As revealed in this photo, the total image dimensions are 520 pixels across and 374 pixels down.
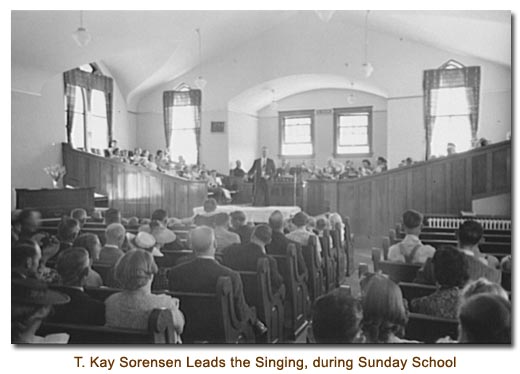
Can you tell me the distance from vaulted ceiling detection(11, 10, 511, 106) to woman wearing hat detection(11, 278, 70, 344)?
73.1 inches

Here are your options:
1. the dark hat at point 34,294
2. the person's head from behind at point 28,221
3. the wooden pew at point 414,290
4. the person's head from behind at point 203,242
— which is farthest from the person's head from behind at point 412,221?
the person's head from behind at point 28,221

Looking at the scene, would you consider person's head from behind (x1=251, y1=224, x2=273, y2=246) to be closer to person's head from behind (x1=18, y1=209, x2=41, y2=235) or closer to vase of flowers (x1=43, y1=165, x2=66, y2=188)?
person's head from behind (x1=18, y1=209, x2=41, y2=235)

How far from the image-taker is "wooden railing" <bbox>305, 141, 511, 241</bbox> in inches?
256

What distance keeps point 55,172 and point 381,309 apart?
7187 millimetres

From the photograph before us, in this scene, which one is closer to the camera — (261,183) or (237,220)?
(237,220)

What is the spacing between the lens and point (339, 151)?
15547 millimetres

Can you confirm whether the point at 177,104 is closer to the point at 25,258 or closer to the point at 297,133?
the point at 297,133

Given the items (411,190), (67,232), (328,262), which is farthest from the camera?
(411,190)

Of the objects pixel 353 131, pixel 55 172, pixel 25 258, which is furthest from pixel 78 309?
pixel 353 131

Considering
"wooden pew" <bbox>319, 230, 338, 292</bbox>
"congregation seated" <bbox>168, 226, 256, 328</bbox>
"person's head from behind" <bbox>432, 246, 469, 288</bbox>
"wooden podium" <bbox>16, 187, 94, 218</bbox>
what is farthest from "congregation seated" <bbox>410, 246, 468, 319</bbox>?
"wooden podium" <bbox>16, 187, 94, 218</bbox>

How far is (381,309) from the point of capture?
2.28 metres

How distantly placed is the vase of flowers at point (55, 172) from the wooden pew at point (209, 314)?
5455 millimetres

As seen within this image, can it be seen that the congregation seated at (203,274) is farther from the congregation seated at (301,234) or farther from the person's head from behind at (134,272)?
the congregation seated at (301,234)
